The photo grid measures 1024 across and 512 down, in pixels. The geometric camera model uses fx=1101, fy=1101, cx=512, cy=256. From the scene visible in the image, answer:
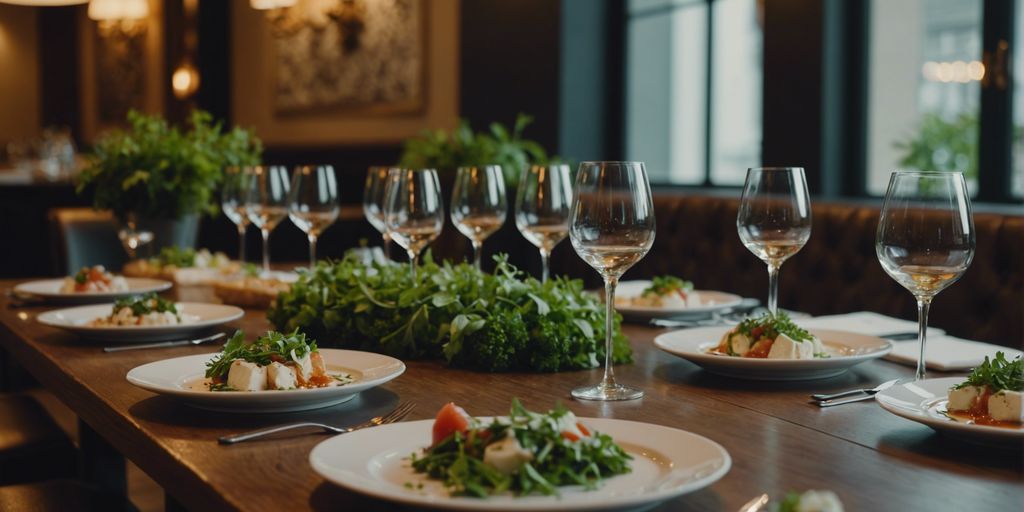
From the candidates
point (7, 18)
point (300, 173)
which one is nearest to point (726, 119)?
point (300, 173)

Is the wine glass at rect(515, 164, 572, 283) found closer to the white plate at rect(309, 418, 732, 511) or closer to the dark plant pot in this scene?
the white plate at rect(309, 418, 732, 511)

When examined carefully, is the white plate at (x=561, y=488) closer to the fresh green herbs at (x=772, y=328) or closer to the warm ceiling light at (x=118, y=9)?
the fresh green herbs at (x=772, y=328)

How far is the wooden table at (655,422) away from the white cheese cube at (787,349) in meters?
0.04

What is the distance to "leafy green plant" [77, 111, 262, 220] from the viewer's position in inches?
123

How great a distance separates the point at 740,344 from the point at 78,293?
4.81ft

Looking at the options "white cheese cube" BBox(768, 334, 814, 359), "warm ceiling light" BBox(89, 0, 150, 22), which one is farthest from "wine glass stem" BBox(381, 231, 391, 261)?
"warm ceiling light" BBox(89, 0, 150, 22)

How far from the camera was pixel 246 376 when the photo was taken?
1242mm

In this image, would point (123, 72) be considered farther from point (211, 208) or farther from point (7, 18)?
point (211, 208)

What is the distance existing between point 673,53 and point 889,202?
14.9 feet

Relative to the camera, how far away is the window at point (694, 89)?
5.23 meters

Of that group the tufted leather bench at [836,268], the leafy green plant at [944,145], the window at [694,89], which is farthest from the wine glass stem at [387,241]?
the window at [694,89]

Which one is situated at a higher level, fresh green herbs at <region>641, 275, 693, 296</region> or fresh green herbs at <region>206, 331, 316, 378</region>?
fresh green herbs at <region>206, 331, 316, 378</region>

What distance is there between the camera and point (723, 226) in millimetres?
3488

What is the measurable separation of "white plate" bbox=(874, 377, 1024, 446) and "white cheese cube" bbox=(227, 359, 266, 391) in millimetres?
682
